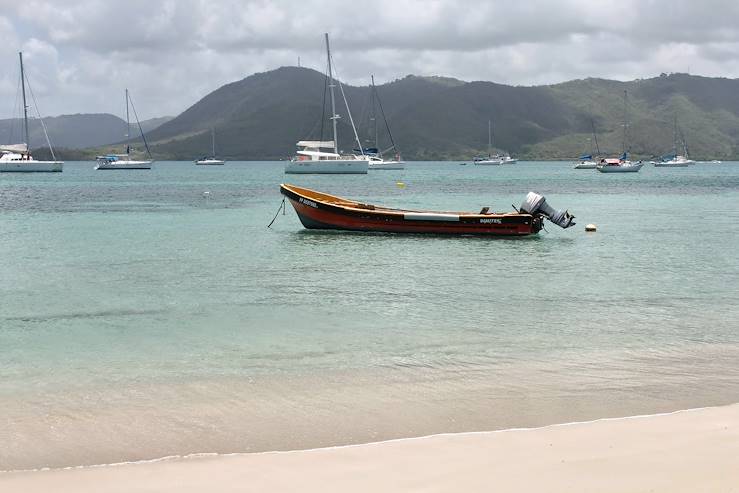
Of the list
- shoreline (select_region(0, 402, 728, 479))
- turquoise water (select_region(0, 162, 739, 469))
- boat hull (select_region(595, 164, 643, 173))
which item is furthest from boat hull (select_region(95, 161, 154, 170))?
shoreline (select_region(0, 402, 728, 479))

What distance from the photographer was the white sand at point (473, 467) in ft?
23.1

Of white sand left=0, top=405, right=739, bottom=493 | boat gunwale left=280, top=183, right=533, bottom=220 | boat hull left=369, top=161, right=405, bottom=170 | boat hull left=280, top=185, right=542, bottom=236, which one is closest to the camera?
white sand left=0, top=405, right=739, bottom=493

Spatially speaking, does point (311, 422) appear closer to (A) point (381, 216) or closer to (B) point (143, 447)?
(B) point (143, 447)

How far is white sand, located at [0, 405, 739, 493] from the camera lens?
7.03 m

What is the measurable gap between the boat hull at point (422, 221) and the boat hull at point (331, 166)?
75594mm

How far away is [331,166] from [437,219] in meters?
78.3

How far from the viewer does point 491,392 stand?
427 inches

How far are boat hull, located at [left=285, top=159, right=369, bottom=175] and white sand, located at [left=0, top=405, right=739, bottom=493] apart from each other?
100952 millimetres

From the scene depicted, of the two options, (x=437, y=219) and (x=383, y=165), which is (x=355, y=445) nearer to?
(x=437, y=219)

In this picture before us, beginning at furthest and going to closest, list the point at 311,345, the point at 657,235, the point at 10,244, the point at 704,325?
the point at 657,235, the point at 10,244, the point at 704,325, the point at 311,345

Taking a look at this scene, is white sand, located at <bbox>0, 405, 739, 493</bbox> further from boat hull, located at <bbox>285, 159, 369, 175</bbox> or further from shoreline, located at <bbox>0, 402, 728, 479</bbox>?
boat hull, located at <bbox>285, 159, 369, 175</bbox>

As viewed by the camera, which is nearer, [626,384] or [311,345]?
[626,384]

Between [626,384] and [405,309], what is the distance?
688 cm

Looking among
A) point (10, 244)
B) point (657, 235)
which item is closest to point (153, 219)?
point (10, 244)
